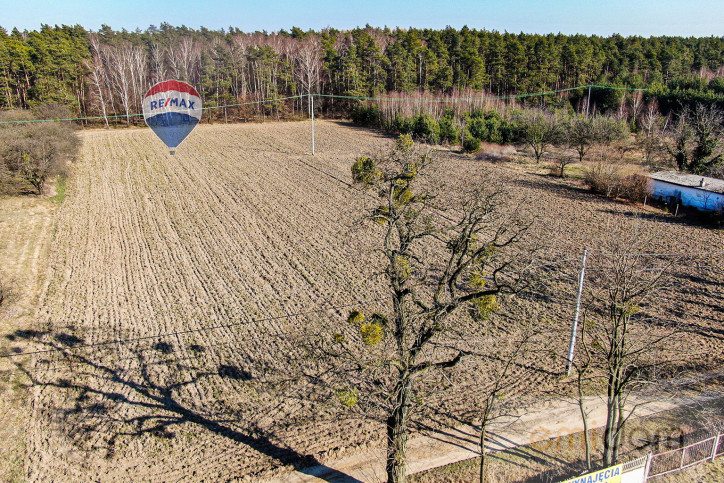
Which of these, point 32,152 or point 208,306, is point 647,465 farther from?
point 32,152

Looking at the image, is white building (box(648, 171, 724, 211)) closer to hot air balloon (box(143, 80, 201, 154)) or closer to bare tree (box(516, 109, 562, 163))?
bare tree (box(516, 109, 562, 163))

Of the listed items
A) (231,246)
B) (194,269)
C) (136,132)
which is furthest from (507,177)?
(136,132)

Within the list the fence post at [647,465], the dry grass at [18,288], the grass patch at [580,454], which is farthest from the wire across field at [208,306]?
the fence post at [647,465]

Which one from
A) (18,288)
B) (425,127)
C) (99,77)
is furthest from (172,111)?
(18,288)

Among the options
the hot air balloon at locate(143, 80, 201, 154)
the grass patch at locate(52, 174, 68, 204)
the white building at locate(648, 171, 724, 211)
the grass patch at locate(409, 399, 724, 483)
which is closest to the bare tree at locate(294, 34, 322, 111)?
the hot air balloon at locate(143, 80, 201, 154)

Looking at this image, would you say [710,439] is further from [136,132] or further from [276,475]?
[136,132]

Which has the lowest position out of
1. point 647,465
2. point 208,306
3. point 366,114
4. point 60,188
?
point 208,306
